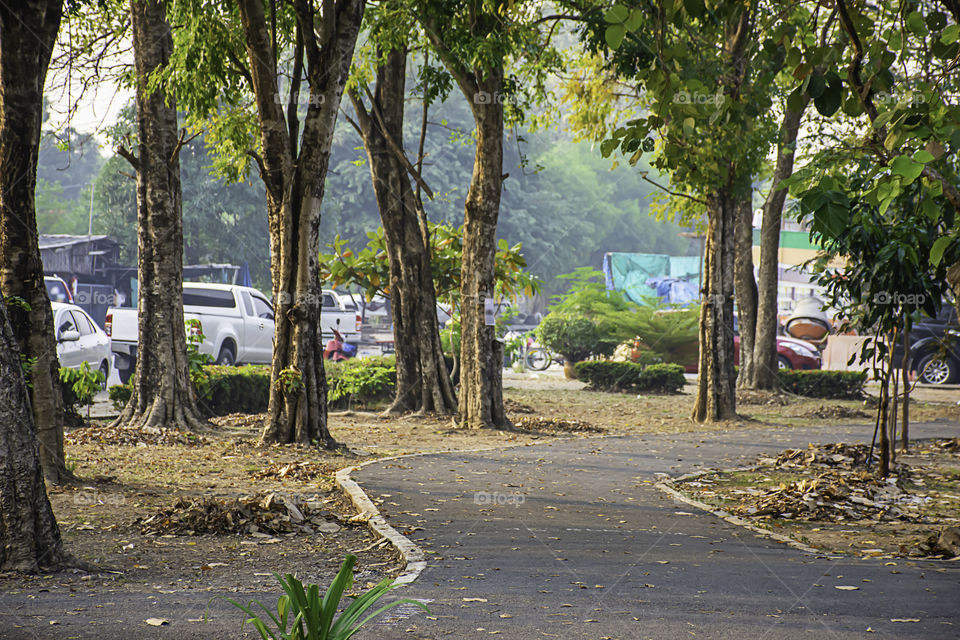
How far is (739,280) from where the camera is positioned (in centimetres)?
2048

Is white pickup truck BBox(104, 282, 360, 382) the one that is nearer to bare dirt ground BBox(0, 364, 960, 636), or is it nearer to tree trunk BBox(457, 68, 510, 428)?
bare dirt ground BBox(0, 364, 960, 636)

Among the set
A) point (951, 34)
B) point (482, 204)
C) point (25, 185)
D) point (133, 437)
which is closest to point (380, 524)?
point (25, 185)

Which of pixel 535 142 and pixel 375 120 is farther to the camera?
pixel 535 142

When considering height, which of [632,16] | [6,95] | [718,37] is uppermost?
[718,37]

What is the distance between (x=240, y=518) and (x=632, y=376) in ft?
51.6

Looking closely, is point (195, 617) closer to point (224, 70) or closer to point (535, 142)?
point (224, 70)

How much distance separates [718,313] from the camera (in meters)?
15.0

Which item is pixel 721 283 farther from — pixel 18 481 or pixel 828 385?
pixel 18 481

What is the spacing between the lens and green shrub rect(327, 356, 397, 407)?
16797mm

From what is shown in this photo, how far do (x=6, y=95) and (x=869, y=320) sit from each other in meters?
7.83

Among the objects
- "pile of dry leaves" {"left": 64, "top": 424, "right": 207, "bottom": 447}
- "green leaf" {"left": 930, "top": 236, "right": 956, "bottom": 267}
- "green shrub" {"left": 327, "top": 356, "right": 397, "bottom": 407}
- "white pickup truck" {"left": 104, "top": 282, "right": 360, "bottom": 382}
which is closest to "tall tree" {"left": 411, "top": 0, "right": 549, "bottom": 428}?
"green shrub" {"left": 327, "top": 356, "right": 397, "bottom": 407}

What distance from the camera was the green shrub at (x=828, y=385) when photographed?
20078mm

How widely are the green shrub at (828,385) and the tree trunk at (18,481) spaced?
17.7 m

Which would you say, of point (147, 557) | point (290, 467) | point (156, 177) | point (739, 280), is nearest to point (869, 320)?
point (290, 467)
